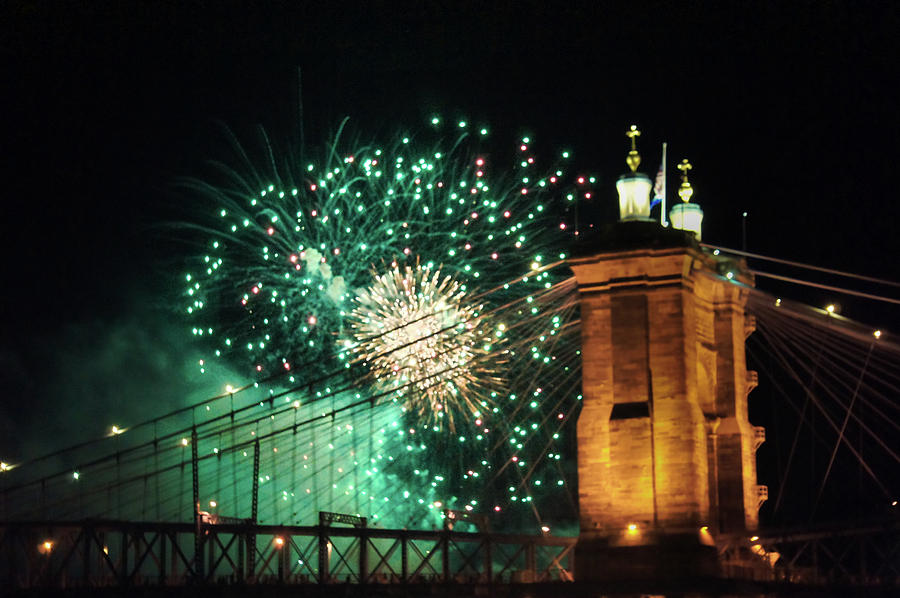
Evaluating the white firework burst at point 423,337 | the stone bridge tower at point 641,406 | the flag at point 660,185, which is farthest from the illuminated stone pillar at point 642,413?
Result: the white firework burst at point 423,337

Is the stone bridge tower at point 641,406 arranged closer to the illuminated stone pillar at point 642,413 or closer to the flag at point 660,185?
the illuminated stone pillar at point 642,413

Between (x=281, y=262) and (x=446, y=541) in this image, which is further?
(x=281, y=262)

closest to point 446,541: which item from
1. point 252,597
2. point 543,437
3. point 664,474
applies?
point 252,597

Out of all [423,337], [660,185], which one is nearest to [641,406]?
[660,185]

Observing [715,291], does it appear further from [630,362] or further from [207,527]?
[207,527]

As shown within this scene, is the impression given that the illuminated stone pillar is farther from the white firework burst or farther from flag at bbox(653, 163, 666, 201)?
the white firework burst

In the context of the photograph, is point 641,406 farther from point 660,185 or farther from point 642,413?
point 660,185
